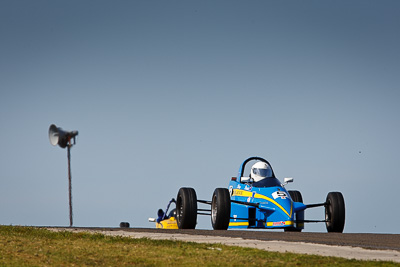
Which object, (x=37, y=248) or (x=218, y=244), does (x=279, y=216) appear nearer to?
(x=218, y=244)

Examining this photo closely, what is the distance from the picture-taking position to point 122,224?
3366cm

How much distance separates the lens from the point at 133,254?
41.8 ft

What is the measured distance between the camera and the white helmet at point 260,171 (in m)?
23.6

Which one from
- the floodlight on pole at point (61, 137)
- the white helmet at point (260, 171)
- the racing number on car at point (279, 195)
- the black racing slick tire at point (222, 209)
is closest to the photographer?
the black racing slick tire at point (222, 209)

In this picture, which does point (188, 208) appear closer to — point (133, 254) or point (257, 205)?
point (257, 205)

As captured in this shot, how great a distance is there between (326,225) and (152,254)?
10838 mm

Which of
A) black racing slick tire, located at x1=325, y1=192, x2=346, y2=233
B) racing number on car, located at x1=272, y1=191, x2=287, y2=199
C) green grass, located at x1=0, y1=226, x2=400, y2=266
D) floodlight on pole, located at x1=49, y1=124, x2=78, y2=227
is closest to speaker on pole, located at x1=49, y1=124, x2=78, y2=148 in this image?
floodlight on pole, located at x1=49, y1=124, x2=78, y2=227

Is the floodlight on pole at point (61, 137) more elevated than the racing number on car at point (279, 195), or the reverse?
the floodlight on pole at point (61, 137)

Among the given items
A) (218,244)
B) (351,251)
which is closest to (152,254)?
(218,244)

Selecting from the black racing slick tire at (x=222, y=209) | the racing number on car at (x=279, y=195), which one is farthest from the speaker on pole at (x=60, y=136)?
the racing number on car at (x=279, y=195)

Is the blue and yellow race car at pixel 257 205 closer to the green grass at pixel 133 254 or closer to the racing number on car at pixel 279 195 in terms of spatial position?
the racing number on car at pixel 279 195

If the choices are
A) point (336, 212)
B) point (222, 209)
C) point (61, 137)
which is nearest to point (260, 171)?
point (222, 209)

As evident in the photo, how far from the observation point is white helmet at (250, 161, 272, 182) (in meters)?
23.6

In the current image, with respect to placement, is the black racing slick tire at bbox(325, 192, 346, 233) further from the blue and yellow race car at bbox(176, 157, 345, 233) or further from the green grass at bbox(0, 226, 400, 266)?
the green grass at bbox(0, 226, 400, 266)
